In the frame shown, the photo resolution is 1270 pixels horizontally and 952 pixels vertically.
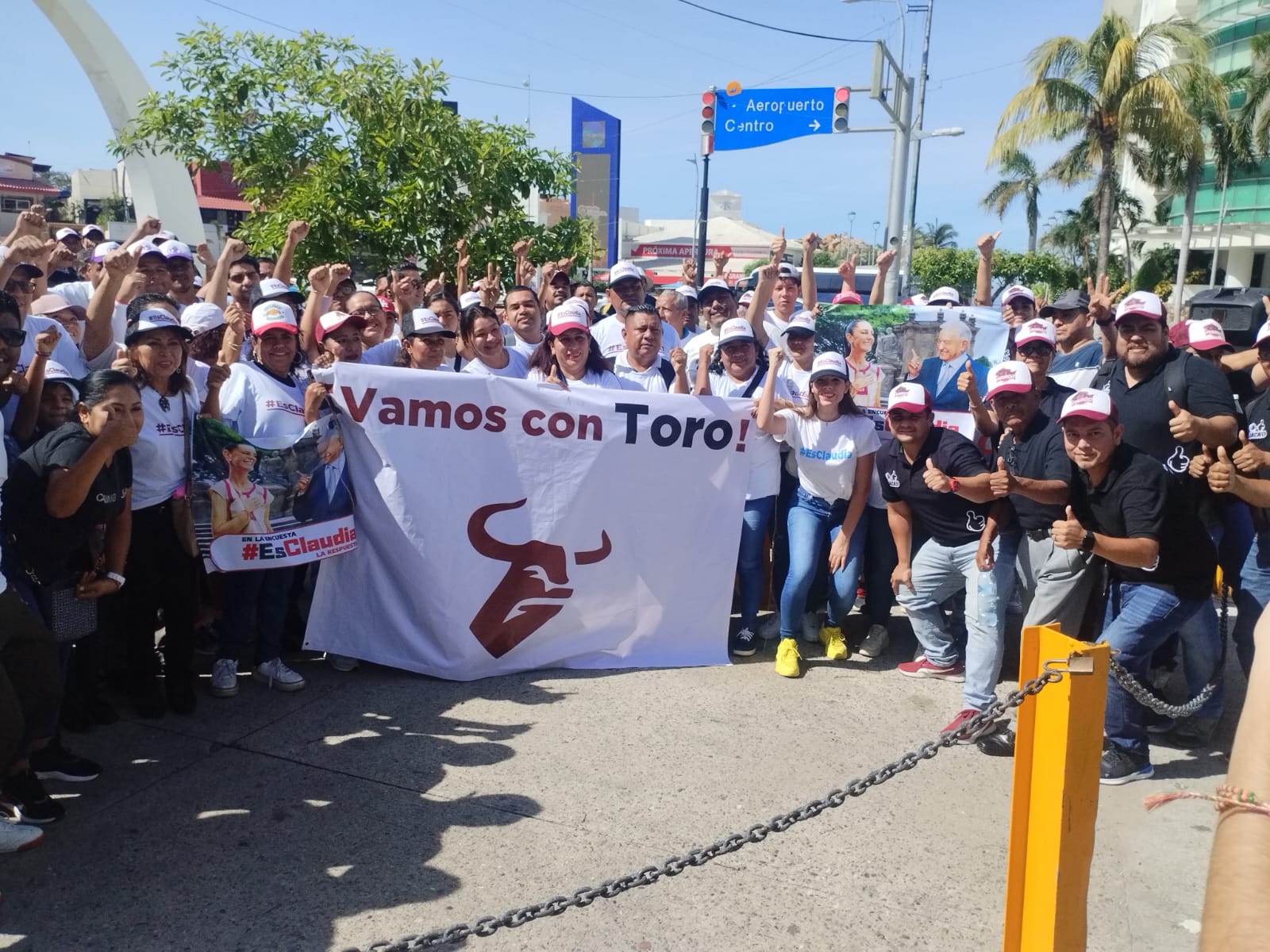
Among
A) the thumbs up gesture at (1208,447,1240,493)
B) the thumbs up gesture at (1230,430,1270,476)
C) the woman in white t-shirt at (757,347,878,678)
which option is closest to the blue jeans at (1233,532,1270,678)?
the thumbs up gesture at (1230,430,1270,476)

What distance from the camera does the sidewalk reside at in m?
3.26

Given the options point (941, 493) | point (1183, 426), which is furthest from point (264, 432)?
point (1183, 426)

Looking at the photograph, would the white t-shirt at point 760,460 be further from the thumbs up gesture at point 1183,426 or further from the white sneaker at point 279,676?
the white sneaker at point 279,676

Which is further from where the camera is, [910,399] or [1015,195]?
[1015,195]

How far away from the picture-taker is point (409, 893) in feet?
11.2

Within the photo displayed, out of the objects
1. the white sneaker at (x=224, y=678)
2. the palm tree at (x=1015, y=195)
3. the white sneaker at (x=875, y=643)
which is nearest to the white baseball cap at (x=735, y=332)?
the white sneaker at (x=875, y=643)

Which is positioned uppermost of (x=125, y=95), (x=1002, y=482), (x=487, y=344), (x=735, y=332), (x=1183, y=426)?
(x=125, y=95)

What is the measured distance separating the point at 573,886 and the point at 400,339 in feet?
13.0

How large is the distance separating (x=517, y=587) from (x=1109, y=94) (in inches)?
1264

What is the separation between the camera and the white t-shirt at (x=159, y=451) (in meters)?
4.46

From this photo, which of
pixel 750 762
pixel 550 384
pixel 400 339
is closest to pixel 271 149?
pixel 400 339

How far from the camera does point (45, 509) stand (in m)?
3.78

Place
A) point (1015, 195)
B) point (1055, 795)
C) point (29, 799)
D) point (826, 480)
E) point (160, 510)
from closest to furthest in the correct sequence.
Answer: point (1055, 795)
point (29, 799)
point (160, 510)
point (826, 480)
point (1015, 195)

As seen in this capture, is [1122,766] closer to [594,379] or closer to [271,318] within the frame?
[594,379]
